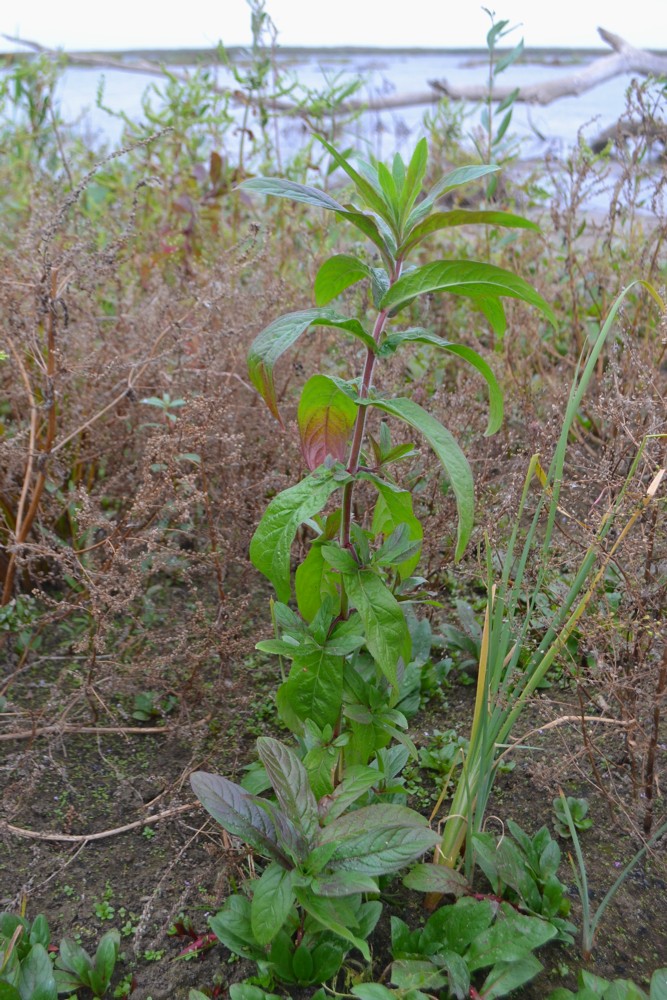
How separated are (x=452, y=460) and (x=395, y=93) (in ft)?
20.0

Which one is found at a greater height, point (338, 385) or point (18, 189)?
point (18, 189)

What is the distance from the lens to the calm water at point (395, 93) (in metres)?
4.82

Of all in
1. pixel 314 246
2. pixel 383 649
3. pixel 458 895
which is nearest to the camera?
pixel 383 649

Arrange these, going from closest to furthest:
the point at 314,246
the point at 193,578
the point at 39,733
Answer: the point at 39,733 → the point at 193,578 → the point at 314,246

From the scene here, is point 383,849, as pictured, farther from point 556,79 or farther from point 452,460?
point 556,79

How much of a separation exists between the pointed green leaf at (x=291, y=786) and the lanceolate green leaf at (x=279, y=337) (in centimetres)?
63

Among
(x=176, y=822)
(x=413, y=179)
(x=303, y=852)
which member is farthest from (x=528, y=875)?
(x=413, y=179)

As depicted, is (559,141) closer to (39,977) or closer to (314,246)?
(314,246)

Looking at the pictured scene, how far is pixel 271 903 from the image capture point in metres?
1.34

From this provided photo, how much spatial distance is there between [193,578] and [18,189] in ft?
10.3

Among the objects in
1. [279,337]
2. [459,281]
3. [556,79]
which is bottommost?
[279,337]

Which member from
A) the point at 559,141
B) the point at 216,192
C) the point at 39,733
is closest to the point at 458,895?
the point at 39,733

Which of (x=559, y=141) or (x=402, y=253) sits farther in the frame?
(x=559, y=141)

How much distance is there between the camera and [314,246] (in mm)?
3461
